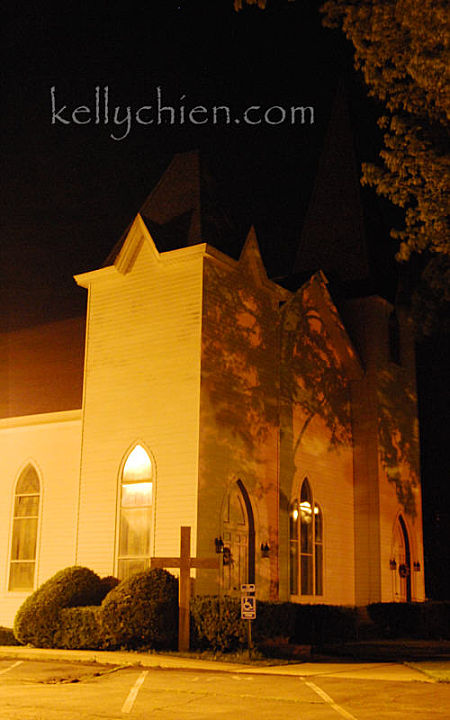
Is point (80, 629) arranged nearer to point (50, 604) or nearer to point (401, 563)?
point (50, 604)

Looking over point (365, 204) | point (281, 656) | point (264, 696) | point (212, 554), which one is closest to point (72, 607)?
point (212, 554)

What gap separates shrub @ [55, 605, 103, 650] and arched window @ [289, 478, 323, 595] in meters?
7.13

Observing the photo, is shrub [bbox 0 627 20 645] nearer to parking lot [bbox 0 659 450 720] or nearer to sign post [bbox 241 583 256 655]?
parking lot [bbox 0 659 450 720]

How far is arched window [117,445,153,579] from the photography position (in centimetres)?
2086

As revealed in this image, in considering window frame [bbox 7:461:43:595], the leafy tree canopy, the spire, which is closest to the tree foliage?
the leafy tree canopy

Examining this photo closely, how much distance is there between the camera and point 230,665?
630 inches

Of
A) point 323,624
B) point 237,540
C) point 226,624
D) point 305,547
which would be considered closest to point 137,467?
point 237,540

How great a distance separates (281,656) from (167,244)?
10.5m

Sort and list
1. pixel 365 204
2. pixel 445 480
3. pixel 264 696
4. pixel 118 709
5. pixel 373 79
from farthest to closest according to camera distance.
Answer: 1. pixel 445 480
2. pixel 365 204
3. pixel 373 79
4. pixel 264 696
5. pixel 118 709

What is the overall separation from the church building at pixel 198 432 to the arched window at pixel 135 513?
46 millimetres

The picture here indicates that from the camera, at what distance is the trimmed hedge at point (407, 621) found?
26078 mm

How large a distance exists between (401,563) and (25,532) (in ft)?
41.4

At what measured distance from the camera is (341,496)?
2734 cm

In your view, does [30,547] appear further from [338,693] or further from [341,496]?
[338,693]
